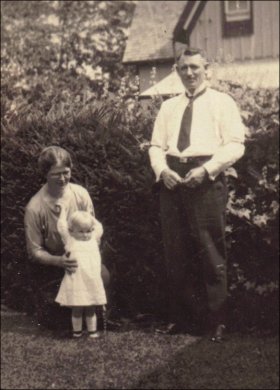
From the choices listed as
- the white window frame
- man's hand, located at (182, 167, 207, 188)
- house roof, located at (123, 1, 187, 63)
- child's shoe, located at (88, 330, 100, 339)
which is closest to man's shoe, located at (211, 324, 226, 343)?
child's shoe, located at (88, 330, 100, 339)

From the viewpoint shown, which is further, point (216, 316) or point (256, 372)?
point (256, 372)

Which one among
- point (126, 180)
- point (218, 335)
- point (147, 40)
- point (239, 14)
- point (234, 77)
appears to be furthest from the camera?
point (234, 77)

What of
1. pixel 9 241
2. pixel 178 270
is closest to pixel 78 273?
pixel 178 270

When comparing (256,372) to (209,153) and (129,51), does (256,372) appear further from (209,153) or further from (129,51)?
(209,153)

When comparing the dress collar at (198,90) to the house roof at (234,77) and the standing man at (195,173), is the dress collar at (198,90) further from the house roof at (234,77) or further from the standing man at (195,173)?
the house roof at (234,77)

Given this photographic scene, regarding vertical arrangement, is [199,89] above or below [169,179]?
above

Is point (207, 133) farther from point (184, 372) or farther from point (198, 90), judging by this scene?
point (184, 372)

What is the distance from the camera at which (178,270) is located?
5.80ft

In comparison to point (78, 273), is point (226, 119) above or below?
above

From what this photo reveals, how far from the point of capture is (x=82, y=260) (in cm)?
163

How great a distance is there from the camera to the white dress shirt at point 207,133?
5.57ft

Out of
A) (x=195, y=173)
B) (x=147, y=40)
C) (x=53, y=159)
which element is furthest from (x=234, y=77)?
(x=53, y=159)

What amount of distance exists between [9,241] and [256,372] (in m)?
5.10

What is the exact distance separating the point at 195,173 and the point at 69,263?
413mm
